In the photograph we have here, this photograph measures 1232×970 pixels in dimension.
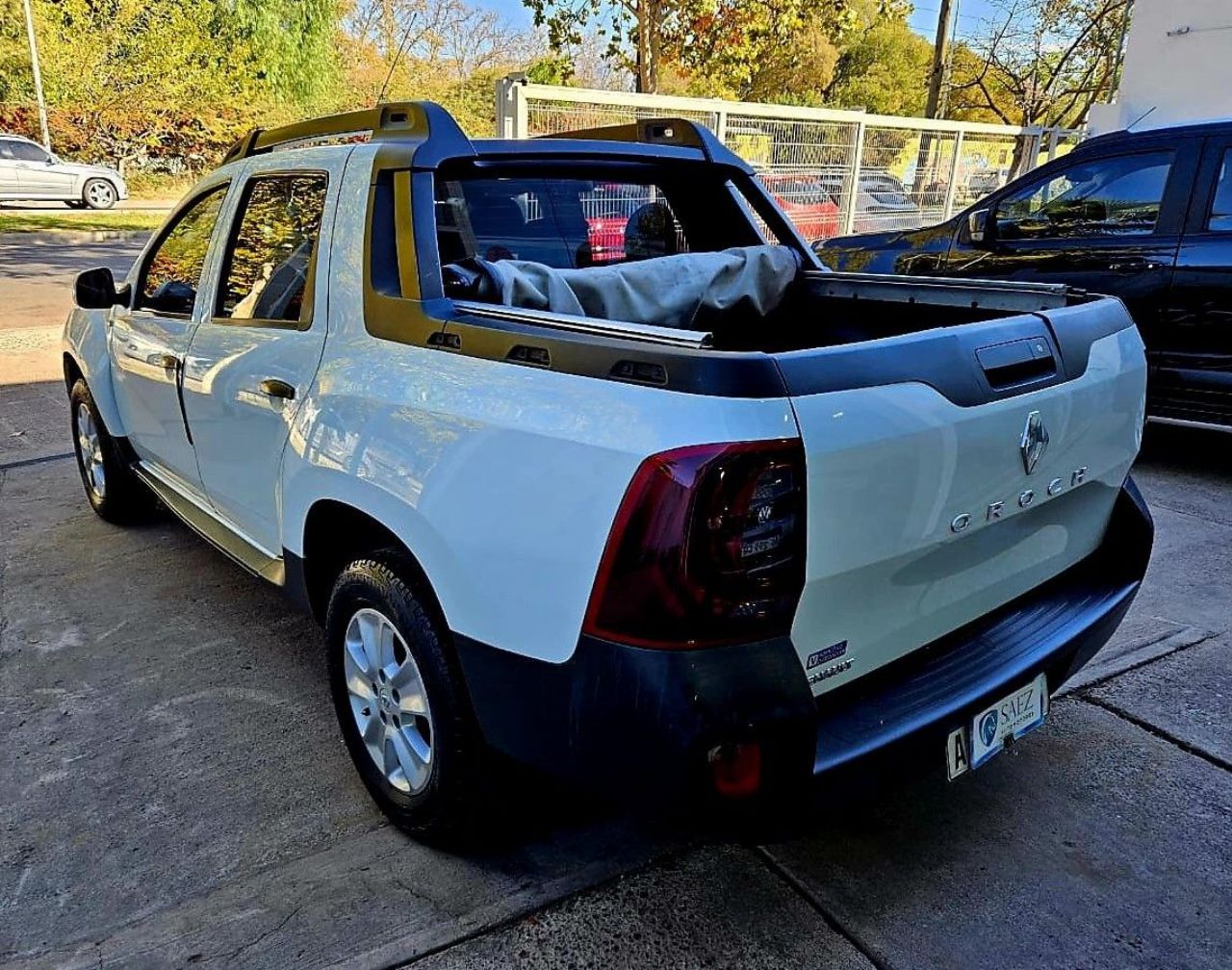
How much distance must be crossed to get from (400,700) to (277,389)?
101 centimetres

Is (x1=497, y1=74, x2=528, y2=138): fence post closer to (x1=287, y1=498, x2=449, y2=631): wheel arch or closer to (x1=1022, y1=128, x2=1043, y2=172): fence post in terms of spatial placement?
(x1=287, y1=498, x2=449, y2=631): wheel arch

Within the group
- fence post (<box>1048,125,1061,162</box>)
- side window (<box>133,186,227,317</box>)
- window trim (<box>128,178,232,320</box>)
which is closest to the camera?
window trim (<box>128,178,232,320</box>)

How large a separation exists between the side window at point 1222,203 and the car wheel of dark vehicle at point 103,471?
588cm

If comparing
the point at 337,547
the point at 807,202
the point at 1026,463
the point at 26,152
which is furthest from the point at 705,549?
the point at 26,152

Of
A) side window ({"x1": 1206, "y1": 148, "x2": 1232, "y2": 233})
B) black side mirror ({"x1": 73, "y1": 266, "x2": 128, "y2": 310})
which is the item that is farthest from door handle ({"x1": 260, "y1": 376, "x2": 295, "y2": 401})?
side window ({"x1": 1206, "y1": 148, "x2": 1232, "y2": 233})

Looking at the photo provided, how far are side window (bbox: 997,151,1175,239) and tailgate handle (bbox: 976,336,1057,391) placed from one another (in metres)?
4.31

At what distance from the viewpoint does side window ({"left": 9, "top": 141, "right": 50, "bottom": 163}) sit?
22.3m

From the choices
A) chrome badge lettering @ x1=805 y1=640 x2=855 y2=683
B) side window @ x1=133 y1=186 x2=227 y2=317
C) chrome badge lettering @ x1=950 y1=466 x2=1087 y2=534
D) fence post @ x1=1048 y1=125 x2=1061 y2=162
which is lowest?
chrome badge lettering @ x1=805 y1=640 x2=855 y2=683

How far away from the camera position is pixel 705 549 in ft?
5.81

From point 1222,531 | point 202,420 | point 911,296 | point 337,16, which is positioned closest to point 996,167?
point 1222,531

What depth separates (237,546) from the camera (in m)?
3.39

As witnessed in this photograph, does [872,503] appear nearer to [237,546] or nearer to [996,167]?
[237,546]

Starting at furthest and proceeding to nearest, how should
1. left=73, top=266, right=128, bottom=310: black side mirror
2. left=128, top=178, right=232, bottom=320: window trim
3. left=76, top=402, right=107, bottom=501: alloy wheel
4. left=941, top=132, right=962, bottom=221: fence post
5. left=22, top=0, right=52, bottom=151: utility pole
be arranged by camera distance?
left=22, top=0, right=52, bottom=151: utility pole
left=941, top=132, right=962, bottom=221: fence post
left=76, top=402, right=107, bottom=501: alloy wheel
left=73, top=266, right=128, bottom=310: black side mirror
left=128, top=178, right=232, bottom=320: window trim

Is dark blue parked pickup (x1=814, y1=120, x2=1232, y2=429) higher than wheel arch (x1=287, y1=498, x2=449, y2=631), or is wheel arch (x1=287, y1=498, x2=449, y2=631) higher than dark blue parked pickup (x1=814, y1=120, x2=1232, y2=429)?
dark blue parked pickup (x1=814, y1=120, x2=1232, y2=429)
